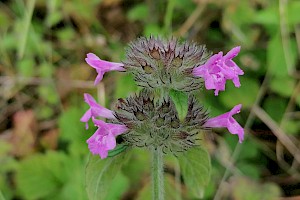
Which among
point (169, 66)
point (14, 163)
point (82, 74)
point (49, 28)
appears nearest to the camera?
point (169, 66)

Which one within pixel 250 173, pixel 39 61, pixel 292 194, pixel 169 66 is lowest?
pixel 292 194

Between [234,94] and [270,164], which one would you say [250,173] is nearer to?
[270,164]

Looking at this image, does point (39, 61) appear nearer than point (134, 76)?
No

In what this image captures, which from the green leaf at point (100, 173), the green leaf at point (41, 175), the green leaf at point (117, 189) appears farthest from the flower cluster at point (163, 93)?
the green leaf at point (41, 175)

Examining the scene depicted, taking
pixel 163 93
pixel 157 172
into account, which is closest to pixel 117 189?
pixel 157 172

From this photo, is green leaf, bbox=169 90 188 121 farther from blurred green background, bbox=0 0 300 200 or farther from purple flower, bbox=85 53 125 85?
blurred green background, bbox=0 0 300 200

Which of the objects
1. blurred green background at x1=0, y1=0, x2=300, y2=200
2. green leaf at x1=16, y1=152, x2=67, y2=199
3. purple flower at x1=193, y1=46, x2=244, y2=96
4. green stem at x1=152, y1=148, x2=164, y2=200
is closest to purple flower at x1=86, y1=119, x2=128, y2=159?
green stem at x1=152, y1=148, x2=164, y2=200

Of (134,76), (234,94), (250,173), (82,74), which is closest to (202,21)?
(234,94)
